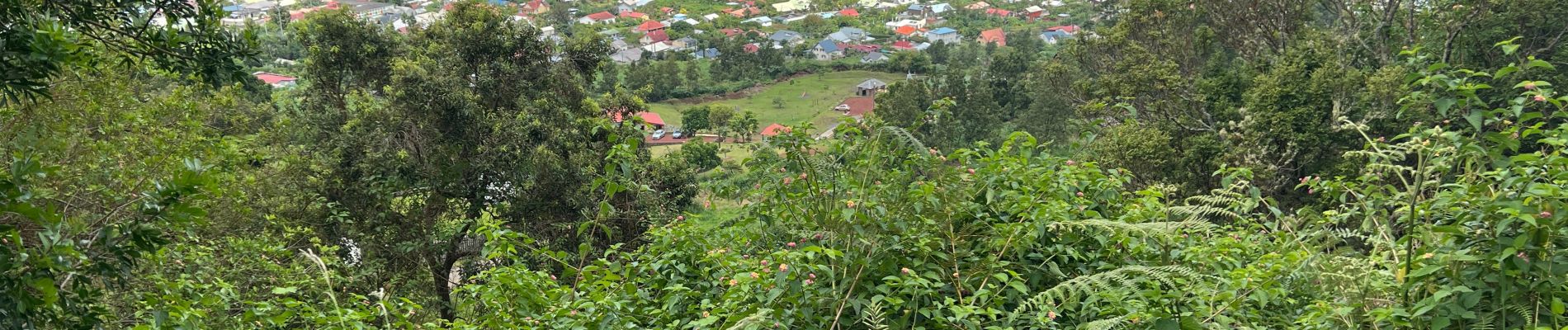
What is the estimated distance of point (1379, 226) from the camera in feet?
8.02

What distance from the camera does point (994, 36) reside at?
55.7 metres

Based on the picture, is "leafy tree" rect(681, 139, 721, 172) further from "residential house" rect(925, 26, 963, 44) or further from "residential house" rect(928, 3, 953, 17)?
"residential house" rect(928, 3, 953, 17)

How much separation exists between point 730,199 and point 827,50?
168 ft

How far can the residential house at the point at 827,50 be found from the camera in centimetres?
5300

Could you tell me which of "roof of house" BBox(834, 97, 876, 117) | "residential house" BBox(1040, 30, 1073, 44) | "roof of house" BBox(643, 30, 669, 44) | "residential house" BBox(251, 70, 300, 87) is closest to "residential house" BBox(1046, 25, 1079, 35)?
"residential house" BBox(1040, 30, 1073, 44)

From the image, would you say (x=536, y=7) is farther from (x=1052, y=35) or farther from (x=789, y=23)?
(x=1052, y=35)

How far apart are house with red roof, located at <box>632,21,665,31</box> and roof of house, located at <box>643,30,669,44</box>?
2.12ft

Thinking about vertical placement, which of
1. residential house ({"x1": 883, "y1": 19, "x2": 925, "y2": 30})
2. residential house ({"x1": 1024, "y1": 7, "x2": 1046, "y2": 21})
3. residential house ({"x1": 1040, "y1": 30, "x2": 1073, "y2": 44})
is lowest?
residential house ({"x1": 883, "y1": 19, "x2": 925, "y2": 30})

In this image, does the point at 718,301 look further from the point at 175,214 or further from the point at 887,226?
the point at 175,214

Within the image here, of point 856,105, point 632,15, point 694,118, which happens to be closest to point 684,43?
point 632,15

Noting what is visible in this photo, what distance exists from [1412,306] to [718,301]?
167cm

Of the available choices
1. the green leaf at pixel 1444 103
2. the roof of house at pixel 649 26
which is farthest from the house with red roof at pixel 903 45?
the green leaf at pixel 1444 103

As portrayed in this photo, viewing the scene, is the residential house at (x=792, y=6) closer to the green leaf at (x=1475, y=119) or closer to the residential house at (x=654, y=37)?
the residential house at (x=654, y=37)

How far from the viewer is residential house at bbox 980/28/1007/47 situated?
5409 cm
